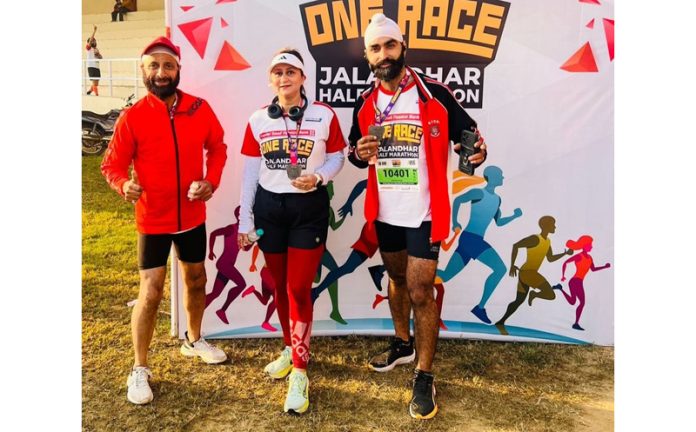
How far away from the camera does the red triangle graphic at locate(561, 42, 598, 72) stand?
3.94 meters

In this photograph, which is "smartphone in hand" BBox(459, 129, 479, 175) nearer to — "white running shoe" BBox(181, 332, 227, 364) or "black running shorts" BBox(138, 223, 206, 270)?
"black running shorts" BBox(138, 223, 206, 270)

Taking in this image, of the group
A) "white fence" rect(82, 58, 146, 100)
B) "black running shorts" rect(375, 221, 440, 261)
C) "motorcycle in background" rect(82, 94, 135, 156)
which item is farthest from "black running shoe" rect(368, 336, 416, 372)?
"white fence" rect(82, 58, 146, 100)

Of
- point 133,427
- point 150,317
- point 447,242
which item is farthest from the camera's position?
point 447,242

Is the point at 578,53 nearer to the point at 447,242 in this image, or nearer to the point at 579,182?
the point at 579,182

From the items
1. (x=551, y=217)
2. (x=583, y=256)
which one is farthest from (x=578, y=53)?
(x=583, y=256)

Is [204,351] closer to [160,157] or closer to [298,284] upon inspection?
[298,284]

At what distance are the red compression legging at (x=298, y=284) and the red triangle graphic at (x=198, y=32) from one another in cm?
171

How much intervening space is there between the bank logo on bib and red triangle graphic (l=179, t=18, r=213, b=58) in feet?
2.34

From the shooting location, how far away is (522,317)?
4297mm

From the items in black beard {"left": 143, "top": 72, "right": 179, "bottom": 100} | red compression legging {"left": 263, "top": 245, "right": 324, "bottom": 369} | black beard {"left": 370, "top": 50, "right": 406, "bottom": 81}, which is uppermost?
black beard {"left": 370, "top": 50, "right": 406, "bottom": 81}

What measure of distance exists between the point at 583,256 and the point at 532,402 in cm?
129

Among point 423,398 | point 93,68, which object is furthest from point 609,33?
point 93,68

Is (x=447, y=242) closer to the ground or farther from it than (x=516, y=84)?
closer to the ground

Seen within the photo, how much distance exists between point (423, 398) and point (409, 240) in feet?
3.22
